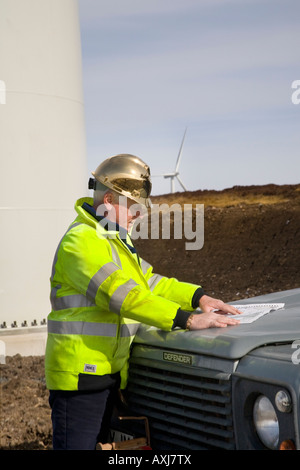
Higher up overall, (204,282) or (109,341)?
(109,341)

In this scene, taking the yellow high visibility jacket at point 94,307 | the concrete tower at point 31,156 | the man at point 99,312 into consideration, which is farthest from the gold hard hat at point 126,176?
the concrete tower at point 31,156

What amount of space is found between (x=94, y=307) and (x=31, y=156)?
473 cm

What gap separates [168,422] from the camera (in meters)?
3.11

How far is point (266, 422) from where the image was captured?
2.60 meters

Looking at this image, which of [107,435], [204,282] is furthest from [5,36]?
[204,282]

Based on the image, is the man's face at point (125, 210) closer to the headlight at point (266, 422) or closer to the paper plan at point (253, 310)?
the paper plan at point (253, 310)

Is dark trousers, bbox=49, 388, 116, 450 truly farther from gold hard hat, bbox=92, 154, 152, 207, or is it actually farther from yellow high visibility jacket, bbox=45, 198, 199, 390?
gold hard hat, bbox=92, 154, 152, 207

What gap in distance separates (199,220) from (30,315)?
67.6ft

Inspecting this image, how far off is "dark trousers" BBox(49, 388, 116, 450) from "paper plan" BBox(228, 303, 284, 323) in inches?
29.8

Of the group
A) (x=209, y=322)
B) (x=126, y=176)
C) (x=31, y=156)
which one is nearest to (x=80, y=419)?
(x=209, y=322)

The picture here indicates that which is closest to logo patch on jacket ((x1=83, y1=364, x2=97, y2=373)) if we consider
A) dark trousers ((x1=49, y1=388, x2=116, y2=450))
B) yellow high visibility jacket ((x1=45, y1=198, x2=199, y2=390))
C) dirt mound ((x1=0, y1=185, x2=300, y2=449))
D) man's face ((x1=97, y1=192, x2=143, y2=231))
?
yellow high visibility jacket ((x1=45, y1=198, x2=199, y2=390))

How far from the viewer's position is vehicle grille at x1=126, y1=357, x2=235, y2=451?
278 centimetres

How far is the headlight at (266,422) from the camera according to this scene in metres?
2.56

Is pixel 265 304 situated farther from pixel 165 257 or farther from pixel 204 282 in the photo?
pixel 165 257
